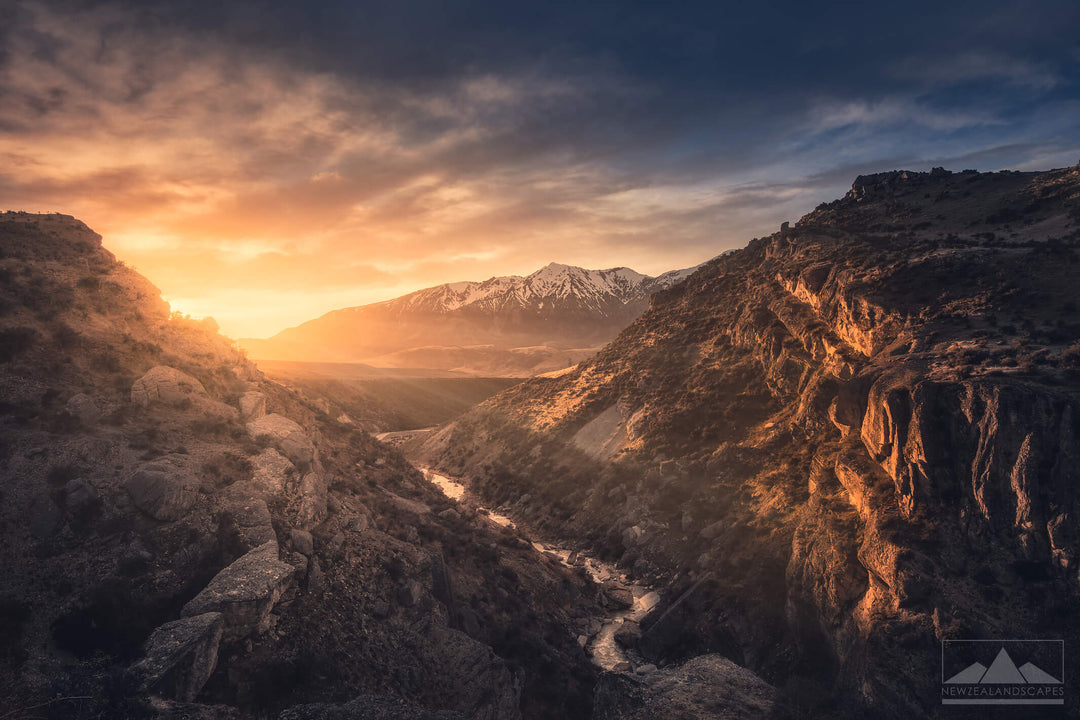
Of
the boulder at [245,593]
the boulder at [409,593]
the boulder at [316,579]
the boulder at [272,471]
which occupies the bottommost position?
→ the boulder at [409,593]

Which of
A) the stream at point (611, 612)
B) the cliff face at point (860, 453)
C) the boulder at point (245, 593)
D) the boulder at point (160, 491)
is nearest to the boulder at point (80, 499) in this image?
the boulder at point (160, 491)

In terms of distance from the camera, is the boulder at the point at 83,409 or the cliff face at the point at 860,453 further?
the boulder at the point at 83,409

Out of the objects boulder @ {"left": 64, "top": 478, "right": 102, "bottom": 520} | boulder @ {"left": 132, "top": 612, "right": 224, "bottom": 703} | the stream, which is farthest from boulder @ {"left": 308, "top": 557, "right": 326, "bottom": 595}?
the stream

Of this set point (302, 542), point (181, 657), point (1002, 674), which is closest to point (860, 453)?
point (1002, 674)

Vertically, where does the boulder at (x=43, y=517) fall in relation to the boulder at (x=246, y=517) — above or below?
above

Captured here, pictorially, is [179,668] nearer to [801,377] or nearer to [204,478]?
[204,478]

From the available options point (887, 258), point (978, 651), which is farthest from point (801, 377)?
point (978, 651)

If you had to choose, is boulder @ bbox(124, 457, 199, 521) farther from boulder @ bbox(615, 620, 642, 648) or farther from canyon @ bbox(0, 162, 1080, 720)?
boulder @ bbox(615, 620, 642, 648)

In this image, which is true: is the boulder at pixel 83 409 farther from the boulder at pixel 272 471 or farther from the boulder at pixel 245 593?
the boulder at pixel 245 593
